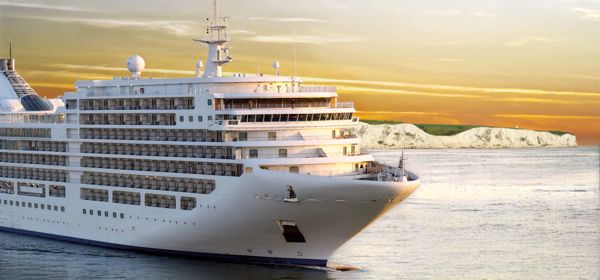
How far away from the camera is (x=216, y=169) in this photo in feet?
123

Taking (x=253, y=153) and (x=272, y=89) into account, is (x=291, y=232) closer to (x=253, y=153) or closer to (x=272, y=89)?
(x=253, y=153)

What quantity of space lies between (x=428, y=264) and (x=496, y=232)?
11159mm

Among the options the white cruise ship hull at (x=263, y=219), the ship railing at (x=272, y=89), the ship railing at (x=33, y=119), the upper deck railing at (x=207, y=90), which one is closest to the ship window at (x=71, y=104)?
the ship railing at (x=33, y=119)

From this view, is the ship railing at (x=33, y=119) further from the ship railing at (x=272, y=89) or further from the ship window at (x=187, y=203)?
the ship railing at (x=272, y=89)

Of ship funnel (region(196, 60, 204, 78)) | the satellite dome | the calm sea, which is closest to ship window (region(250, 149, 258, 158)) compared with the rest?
the calm sea

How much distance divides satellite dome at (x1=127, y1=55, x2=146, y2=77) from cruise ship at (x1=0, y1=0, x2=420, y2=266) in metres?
0.06

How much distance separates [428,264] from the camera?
3972 cm

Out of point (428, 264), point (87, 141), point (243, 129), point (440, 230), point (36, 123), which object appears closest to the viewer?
point (243, 129)

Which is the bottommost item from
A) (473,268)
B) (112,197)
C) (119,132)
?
(473,268)

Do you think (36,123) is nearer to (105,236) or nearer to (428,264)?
(105,236)

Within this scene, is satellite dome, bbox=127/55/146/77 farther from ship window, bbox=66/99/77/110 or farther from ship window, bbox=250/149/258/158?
ship window, bbox=250/149/258/158

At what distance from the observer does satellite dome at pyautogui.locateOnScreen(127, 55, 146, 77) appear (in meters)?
44.1

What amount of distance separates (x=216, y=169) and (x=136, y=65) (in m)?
8.91

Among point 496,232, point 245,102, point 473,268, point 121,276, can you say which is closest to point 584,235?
point 496,232
